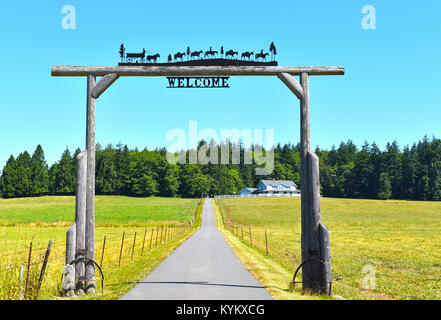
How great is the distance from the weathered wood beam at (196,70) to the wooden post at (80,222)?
2.23m

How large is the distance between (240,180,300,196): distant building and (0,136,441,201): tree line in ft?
24.2

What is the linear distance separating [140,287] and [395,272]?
1184 centimetres

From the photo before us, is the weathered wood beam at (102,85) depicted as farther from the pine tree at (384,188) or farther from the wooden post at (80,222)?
the pine tree at (384,188)

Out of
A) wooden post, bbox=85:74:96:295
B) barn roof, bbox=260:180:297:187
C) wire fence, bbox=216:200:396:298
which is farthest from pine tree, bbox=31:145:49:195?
wooden post, bbox=85:74:96:295

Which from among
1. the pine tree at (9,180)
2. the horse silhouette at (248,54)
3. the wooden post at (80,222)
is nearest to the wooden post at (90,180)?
the wooden post at (80,222)

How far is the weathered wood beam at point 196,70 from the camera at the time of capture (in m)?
9.45

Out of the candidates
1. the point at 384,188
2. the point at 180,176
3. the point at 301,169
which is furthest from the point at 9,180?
the point at 301,169

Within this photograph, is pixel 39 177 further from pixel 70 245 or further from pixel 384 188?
pixel 70 245

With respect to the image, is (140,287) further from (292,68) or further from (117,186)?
(117,186)

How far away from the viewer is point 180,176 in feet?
389

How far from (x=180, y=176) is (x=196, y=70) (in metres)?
110

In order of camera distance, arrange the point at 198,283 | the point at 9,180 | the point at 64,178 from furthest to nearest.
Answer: the point at 64,178 → the point at 9,180 → the point at 198,283
